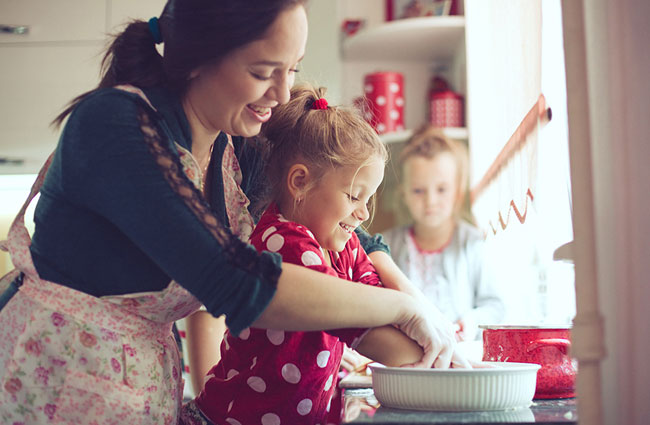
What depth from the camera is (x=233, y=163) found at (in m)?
1.11

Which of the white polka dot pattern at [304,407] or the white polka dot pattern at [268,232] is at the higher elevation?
the white polka dot pattern at [268,232]

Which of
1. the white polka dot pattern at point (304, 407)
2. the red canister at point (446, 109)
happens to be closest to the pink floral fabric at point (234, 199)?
the white polka dot pattern at point (304, 407)

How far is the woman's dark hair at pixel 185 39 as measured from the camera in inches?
32.8

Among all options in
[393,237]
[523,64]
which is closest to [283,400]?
[523,64]

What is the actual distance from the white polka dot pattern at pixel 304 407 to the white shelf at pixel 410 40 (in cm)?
198

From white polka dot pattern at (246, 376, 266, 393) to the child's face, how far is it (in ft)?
0.74

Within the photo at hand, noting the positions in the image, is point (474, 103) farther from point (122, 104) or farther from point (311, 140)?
point (122, 104)

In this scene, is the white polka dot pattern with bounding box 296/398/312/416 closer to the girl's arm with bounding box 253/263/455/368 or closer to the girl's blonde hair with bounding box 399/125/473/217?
the girl's arm with bounding box 253/263/455/368

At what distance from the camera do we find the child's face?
104 centimetres

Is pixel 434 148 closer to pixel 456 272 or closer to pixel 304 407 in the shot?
pixel 456 272

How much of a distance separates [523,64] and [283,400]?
0.73m

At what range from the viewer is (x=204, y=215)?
2.45 feet

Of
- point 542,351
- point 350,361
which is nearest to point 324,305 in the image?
point 542,351

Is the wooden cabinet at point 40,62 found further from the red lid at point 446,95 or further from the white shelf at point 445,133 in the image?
the red lid at point 446,95
